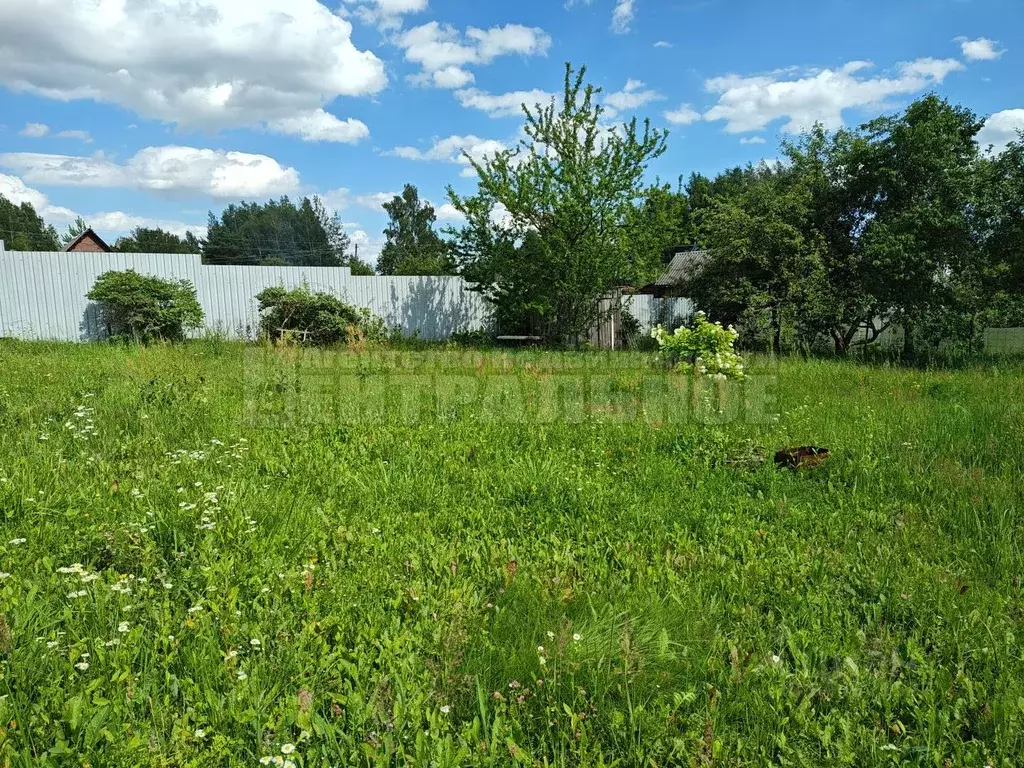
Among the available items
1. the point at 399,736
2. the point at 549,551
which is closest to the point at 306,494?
the point at 549,551

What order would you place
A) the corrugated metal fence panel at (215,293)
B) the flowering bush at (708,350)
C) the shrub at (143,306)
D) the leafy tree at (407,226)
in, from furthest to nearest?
the leafy tree at (407,226) < the corrugated metal fence panel at (215,293) < the shrub at (143,306) < the flowering bush at (708,350)

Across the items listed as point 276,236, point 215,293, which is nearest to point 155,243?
point 276,236

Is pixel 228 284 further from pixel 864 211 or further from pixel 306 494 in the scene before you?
pixel 864 211

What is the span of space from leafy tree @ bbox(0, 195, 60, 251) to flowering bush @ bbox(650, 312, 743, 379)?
8201 cm

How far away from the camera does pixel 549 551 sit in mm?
3012

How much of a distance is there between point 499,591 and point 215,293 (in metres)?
14.3

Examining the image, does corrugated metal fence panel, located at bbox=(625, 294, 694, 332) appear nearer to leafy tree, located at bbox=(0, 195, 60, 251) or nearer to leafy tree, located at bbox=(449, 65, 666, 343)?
leafy tree, located at bbox=(449, 65, 666, 343)

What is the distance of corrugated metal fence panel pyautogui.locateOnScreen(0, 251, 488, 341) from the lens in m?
13.0

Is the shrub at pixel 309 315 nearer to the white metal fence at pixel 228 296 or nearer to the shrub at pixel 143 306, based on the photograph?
the white metal fence at pixel 228 296

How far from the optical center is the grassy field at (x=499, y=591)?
1735 millimetres

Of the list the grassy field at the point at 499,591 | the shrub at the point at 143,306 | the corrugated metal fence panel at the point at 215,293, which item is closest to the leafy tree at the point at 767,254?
the corrugated metal fence panel at the point at 215,293

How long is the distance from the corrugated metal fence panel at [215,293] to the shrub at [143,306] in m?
0.59

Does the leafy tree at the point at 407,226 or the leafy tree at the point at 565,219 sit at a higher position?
the leafy tree at the point at 407,226

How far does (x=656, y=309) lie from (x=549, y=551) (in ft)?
52.6
